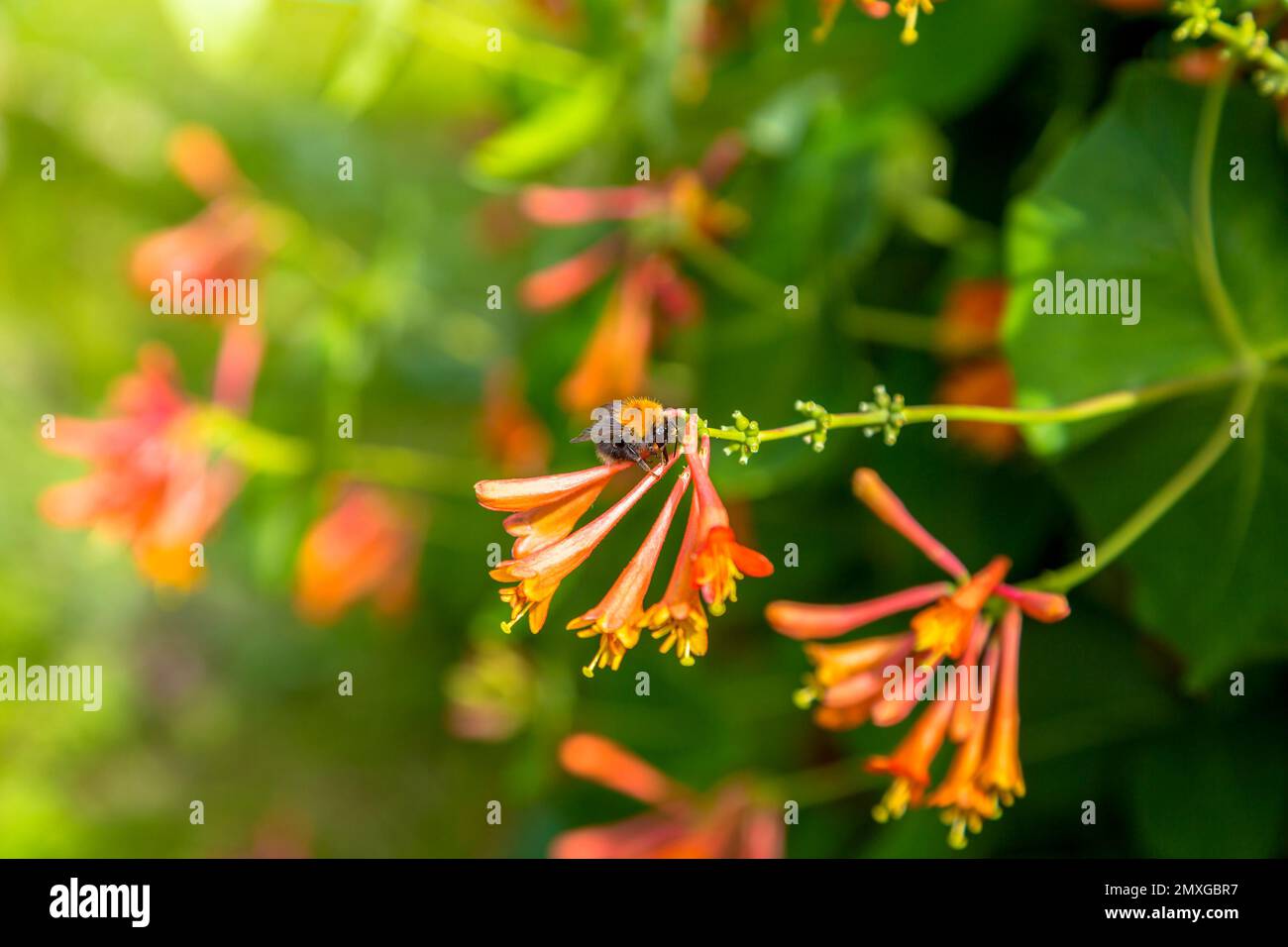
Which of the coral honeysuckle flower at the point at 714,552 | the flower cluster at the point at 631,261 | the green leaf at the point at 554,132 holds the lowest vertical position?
the coral honeysuckle flower at the point at 714,552

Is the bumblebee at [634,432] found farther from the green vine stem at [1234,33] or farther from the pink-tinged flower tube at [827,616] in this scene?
the green vine stem at [1234,33]

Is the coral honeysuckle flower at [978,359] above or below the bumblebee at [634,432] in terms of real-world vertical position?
above

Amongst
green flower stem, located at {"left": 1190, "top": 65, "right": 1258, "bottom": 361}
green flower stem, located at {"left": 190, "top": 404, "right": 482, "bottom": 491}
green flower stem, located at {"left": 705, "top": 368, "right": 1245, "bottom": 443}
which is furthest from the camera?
green flower stem, located at {"left": 190, "top": 404, "right": 482, "bottom": 491}

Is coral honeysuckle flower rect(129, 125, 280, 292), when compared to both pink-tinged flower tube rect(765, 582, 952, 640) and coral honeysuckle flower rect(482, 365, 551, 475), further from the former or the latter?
pink-tinged flower tube rect(765, 582, 952, 640)

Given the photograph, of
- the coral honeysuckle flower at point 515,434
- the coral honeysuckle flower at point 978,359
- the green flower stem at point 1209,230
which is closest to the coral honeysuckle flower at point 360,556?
the coral honeysuckle flower at point 515,434

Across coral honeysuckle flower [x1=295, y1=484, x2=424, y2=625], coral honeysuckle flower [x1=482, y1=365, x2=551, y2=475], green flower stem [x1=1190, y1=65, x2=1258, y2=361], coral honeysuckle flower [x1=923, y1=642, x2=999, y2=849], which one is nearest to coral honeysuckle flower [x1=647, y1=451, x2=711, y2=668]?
coral honeysuckle flower [x1=923, y1=642, x2=999, y2=849]

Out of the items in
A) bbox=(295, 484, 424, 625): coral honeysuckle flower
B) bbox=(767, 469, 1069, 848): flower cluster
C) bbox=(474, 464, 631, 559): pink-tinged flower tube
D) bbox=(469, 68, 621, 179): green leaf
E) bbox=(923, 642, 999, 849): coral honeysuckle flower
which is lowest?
bbox=(923, 642, 999, 849): coral honeysuckle flower
